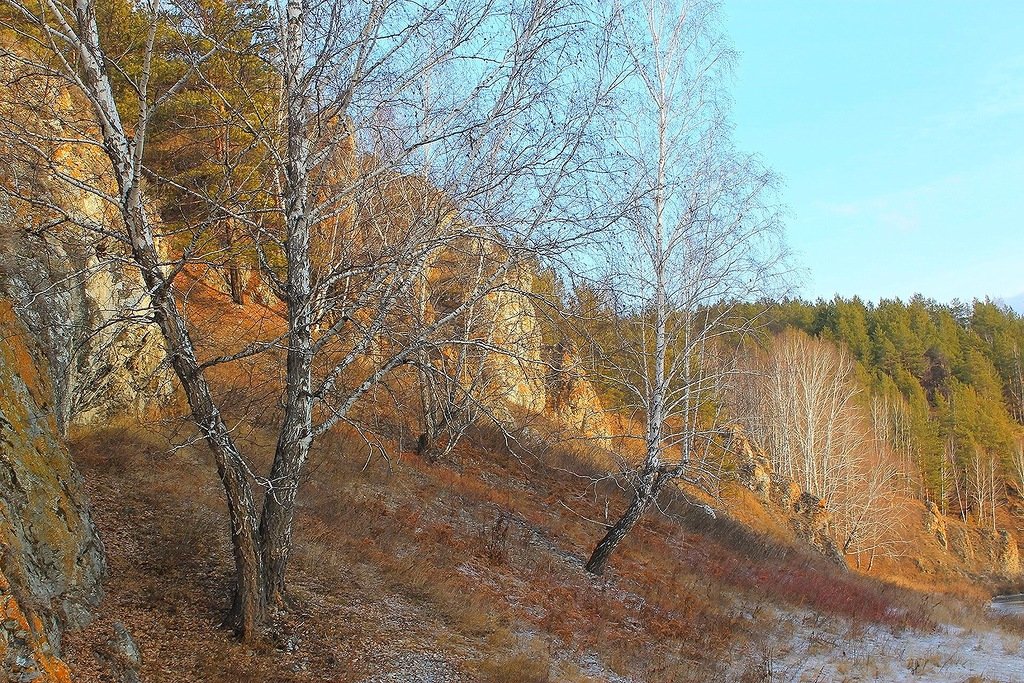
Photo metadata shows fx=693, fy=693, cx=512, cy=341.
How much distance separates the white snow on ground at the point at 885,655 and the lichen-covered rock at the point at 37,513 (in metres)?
6.94

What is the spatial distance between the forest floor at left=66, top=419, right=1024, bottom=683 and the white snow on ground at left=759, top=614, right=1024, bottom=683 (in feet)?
0.17

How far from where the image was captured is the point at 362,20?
17.3ft

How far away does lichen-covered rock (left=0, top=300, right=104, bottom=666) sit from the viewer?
165 inches

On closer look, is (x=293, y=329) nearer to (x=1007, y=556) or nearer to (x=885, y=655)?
(x=885, y=655)

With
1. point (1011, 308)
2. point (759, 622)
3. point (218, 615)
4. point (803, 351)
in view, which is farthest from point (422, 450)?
point (1011, 308)

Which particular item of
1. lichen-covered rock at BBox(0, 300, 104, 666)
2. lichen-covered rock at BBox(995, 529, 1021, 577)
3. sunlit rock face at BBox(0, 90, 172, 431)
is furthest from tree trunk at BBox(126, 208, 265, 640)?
lichen-covered rock at BBox(995, 529, 1021, 577)

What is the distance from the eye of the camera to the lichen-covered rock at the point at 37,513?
13.8ft

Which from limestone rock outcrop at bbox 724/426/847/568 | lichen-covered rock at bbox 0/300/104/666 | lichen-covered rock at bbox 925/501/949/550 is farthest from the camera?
lichen-covered rock at bbox 925/501/949/550

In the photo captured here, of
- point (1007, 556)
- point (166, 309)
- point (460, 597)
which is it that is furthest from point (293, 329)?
point (1007, 556)

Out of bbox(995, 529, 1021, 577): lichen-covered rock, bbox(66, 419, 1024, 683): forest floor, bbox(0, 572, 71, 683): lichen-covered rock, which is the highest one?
bbox(0, 572, 71, 683): lichen-covered rock

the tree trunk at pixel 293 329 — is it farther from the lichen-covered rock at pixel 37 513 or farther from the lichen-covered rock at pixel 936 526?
the lichen-covered rock at pixel 936 526

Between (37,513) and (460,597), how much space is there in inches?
173

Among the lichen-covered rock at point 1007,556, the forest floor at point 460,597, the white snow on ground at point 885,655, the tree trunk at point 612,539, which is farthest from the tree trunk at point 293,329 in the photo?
the lichen-covered rock at point 1007,556

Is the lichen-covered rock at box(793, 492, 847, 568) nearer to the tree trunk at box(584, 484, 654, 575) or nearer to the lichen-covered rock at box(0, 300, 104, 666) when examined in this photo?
the tree trunk at box(584, 484, 654, 575)
